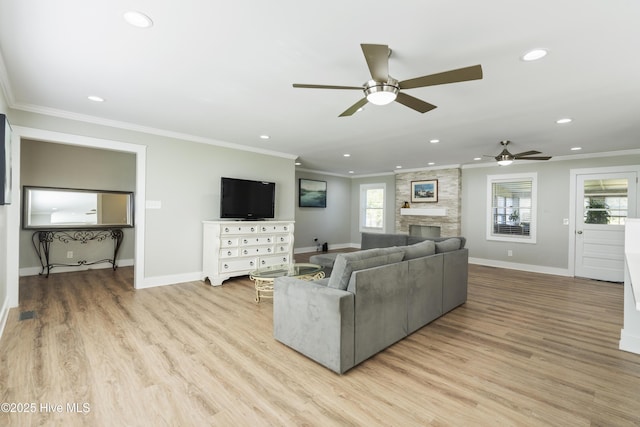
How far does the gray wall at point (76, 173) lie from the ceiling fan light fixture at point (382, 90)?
5.93 m

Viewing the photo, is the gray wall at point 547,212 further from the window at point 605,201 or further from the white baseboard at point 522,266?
the window at point 605,201

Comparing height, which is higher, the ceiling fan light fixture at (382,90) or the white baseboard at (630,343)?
the ceiling fan light fixture at (382,90)

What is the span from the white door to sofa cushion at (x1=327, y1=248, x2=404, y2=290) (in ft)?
18.0

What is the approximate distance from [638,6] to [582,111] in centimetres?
215

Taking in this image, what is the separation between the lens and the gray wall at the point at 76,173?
5.22 meters

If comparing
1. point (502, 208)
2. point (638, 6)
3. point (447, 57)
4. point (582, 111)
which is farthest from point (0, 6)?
point (502, 208)

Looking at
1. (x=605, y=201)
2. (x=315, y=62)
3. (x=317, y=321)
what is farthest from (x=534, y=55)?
(x=605, y=201)

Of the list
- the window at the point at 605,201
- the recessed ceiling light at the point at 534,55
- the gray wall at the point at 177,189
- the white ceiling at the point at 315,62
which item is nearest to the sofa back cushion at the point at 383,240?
the white ceiling at the point at 315,62

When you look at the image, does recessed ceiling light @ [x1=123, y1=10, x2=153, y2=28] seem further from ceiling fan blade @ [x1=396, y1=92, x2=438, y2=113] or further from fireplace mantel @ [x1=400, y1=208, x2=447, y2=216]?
fireplace mantel @ [x1=400, y1=208, x2=447, y2=216]

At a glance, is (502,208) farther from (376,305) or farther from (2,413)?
(2,413)

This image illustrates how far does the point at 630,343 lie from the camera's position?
272 centimetres

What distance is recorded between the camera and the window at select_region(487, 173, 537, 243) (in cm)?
648

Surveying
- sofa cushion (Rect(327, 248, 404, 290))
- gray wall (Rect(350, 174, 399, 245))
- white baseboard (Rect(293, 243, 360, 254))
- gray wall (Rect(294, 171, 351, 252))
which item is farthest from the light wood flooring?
gray wall (Rect(350, 174, 399, 245))

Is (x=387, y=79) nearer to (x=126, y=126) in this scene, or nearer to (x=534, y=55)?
(x=534, y=55)
